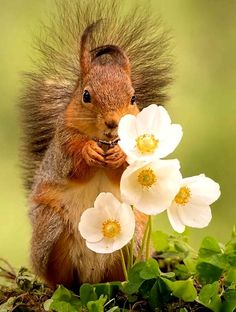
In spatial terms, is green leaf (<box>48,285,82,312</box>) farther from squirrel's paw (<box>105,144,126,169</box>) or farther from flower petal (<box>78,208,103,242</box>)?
squirrel's paw (<box>105,144,126,169</box>)

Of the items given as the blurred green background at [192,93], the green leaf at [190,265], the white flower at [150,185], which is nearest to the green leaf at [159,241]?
the green leaf at [190,265]

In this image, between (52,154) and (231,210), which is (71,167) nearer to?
(52,154)

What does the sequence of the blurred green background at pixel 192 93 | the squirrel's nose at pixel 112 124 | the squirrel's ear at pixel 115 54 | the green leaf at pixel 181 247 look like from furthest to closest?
1. the blurred green background at pixel 192 93
2. the green leaf at pixel 181 247
3. the squirrel's ear at pixel 115 54
4. the squirrel's nose at pixel 112 124

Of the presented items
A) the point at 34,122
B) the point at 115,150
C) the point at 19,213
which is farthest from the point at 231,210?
the point at 115,150

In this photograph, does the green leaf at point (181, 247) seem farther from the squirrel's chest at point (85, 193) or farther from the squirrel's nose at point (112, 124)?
the squirrel's nose at point (112, 124)

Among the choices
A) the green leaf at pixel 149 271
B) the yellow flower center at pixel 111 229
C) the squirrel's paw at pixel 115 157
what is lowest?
the green leaf at pixel 149 271

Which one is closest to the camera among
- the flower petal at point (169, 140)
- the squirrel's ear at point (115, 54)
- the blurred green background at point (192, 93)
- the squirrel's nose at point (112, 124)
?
the flower petal at point (169, 140)

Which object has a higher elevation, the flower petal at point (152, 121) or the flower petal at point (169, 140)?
→ the flower petal at point (152, 121)
